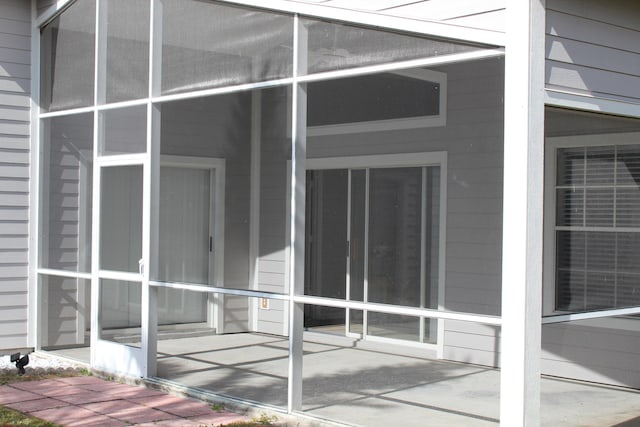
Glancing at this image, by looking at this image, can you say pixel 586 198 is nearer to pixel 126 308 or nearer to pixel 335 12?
pixel 335 12

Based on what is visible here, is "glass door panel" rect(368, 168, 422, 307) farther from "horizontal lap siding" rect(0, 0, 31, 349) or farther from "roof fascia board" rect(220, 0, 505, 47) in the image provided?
"horizontal lap siding" rect(0, 0, 31, 349)

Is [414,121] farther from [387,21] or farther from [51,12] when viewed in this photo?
[51,12]

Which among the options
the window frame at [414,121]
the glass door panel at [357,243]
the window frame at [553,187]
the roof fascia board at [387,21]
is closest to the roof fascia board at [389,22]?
the roof fascia board at [387,21]

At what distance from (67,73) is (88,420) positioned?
3.85 meters

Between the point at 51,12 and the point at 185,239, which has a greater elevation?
the point at 51,12

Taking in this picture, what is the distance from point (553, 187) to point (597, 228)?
1.59ft

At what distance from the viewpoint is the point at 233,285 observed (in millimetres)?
10266

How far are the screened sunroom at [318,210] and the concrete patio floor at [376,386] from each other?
41mm

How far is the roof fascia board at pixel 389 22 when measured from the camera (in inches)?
179

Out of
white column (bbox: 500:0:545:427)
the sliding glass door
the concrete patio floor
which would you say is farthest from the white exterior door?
white column (bbox: 500:0:545:427)

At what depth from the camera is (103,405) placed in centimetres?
624

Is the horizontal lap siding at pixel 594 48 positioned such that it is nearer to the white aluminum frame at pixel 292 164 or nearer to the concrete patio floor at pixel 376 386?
the white aluminum frame at pixel 292 164

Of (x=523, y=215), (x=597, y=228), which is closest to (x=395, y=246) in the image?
(x=597, y=228)

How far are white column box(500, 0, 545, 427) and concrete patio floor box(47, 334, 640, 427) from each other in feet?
4.37
